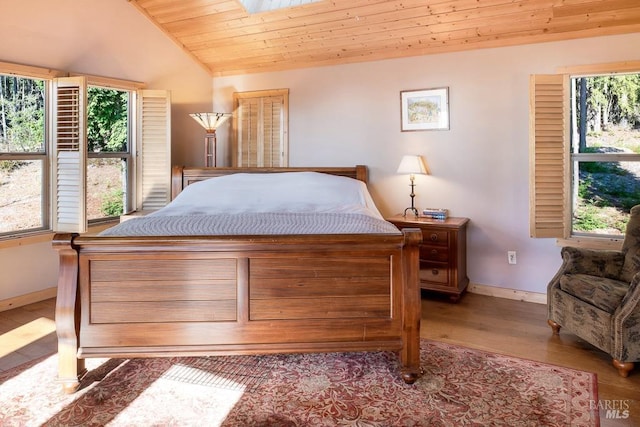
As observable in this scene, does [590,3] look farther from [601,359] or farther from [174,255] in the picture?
[174,255]

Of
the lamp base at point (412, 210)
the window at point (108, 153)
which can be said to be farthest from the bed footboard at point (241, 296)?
the window at point (108, 153)

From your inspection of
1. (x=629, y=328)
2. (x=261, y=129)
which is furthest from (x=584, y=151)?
(x=261, y=129)

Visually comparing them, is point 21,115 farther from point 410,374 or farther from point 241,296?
point 410,374

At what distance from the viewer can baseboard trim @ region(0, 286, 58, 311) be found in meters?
3.39

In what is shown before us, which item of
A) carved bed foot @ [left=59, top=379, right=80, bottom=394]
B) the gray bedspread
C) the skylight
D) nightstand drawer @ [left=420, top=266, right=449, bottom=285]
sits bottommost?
carved bed foot @ [left=59, top=379, right=80, bottom=394]

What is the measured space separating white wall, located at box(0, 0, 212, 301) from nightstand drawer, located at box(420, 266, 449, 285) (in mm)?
3016

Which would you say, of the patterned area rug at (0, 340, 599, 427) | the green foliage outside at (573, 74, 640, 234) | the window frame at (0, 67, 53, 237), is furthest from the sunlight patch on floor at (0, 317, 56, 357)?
the green foliage outside at (573, 74, 640, 234)

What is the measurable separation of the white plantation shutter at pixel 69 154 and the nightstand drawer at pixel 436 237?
3.08 m

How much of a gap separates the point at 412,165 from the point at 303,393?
2.39m

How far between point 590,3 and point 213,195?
327cm

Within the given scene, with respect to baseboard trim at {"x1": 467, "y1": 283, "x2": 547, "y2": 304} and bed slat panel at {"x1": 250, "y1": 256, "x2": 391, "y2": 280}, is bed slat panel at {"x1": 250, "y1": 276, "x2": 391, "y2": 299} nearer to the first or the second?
bed slat panel at {"x1": 250, "y1": 256, "x2": 391, "y2": 280}

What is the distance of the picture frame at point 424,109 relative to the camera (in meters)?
3.93

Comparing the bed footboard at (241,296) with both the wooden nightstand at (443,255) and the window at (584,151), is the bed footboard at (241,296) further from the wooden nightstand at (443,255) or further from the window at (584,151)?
the window at (584,151)

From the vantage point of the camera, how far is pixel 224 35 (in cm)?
434
